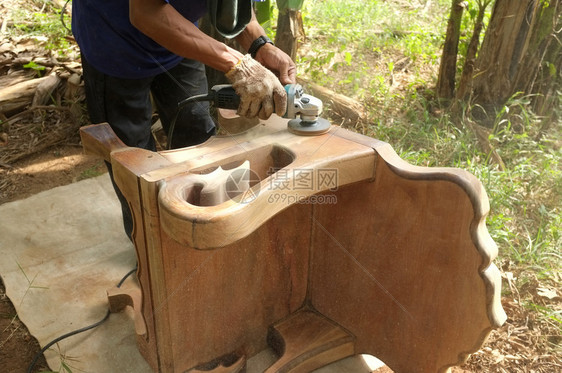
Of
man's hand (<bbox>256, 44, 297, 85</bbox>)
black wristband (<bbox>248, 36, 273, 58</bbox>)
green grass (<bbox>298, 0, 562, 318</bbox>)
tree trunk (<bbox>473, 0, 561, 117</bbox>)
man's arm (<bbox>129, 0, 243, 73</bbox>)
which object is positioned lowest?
green grass (<bbox>298, 0, 562, 318</bbox>)

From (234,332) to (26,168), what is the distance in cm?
218

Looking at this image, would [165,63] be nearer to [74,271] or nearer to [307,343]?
[74,271]

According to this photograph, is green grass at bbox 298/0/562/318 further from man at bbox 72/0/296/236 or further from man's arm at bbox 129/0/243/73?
man's arm at bbox 129/0/243/73

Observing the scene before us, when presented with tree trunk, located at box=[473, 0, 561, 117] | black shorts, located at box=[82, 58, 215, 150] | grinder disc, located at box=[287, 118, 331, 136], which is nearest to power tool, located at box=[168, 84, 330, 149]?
grinder disc, located at box=[287, 118, 331, 136]

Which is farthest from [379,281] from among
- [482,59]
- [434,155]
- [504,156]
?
[482,59]

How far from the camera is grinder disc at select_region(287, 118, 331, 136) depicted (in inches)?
65.7

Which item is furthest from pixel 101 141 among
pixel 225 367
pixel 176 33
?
pixel 225 367

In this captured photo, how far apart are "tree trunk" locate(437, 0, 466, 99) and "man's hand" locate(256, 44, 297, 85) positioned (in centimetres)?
202

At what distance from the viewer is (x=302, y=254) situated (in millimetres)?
1867

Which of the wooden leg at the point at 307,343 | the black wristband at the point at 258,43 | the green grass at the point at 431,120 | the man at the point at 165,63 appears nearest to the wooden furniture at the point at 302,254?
the wooden leg at the point at 307,343

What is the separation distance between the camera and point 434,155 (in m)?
3.06

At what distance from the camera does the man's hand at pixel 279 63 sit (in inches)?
75.1

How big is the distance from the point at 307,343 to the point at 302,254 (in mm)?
330

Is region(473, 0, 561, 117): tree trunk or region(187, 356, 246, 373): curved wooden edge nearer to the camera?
region(187, 356, 246, 373): curved wooden edge
